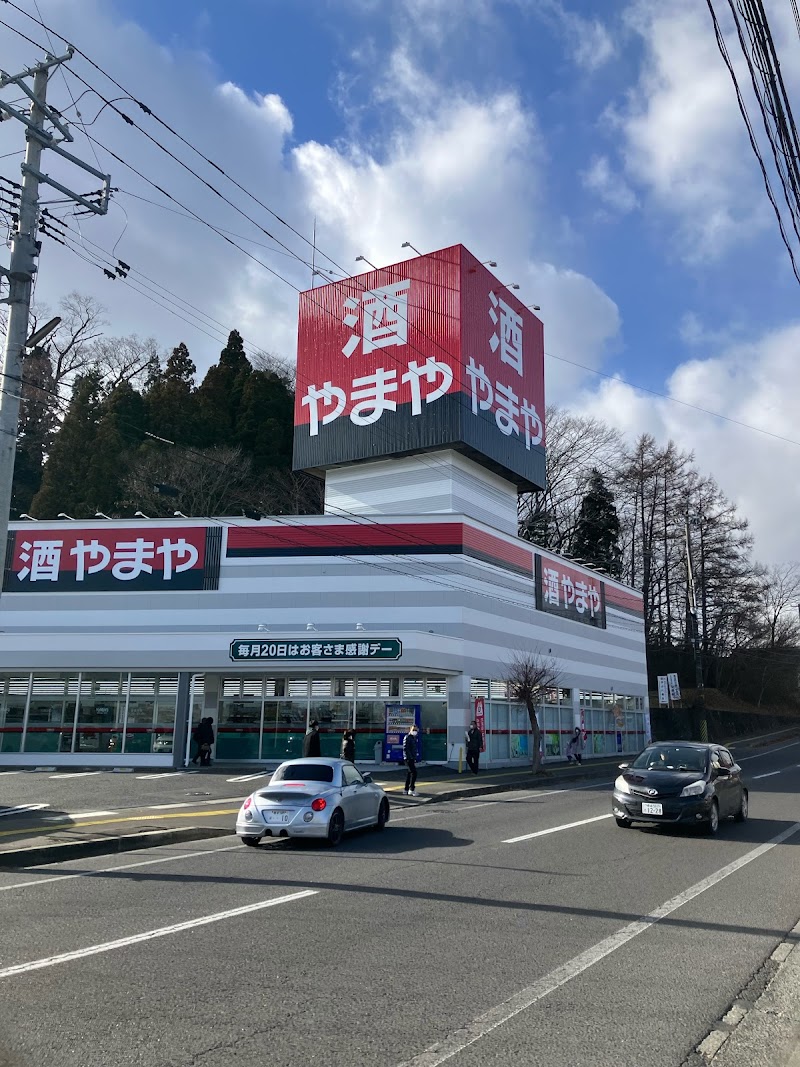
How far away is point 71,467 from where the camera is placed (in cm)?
5200

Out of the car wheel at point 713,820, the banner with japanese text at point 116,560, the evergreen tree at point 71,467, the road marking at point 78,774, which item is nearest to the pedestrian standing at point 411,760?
the car wheel at point 713,820

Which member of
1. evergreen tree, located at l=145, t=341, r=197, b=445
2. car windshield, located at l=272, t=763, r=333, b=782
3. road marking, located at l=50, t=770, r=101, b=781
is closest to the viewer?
car windshield, located at l=272, t=763, r=333, b=782

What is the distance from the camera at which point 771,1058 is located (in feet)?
15.9

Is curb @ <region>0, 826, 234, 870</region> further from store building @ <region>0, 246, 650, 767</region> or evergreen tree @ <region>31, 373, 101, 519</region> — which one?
evergreen tree @ <region>31, 373, 101, 519</region>

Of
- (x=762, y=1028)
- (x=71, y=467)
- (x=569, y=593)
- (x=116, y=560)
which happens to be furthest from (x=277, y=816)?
(x=71, y=467)

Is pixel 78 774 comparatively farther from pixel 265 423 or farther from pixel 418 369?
pixel 265 423

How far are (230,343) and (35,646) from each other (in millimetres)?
36492

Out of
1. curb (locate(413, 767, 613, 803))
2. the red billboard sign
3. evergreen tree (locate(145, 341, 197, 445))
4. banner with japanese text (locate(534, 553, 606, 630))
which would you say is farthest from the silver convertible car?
evergreen tree (locate(145, 341, 197, 445))

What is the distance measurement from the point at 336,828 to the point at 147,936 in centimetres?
636

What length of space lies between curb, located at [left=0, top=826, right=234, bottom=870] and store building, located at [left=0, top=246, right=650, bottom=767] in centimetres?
1453

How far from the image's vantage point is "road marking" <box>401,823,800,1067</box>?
4773 millimetres

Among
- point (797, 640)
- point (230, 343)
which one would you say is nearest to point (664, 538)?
point (797, 640)

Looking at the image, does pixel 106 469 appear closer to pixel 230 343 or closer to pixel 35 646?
pixel 230 343

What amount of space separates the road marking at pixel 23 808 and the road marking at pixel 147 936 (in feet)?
32.2
